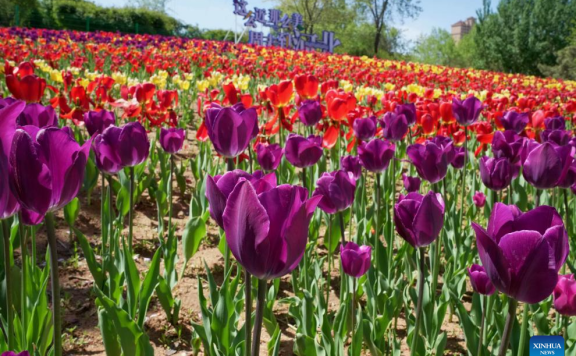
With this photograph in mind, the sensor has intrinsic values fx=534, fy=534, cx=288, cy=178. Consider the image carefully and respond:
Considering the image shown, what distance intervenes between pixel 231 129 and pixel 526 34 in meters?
40.0

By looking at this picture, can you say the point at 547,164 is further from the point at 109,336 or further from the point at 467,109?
the point at 109,336

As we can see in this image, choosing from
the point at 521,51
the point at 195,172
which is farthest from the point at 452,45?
the point at 195,172

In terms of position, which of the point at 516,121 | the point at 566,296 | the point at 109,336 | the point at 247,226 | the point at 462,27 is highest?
the point at 462,27

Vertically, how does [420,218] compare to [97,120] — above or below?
below

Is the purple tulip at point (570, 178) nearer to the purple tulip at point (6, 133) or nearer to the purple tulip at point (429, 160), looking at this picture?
the purple tulip at point (429, 160)

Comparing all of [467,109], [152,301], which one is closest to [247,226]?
[152,301]

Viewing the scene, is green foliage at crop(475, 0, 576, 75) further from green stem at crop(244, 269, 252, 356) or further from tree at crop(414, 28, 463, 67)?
green stem at crop(244, 269, 252, 356)

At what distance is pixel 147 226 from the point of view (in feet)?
12.2

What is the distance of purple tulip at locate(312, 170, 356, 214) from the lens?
1.89 metres

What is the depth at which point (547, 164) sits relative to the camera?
191cm

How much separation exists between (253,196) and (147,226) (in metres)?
2.98

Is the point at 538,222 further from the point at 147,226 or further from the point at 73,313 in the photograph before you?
the point at 147,226

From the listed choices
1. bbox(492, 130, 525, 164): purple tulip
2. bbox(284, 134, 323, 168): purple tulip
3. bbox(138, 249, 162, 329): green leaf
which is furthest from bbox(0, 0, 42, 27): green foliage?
bbox(492, 130, 525, 164): purple tulip

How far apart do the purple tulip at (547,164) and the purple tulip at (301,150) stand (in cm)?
85
